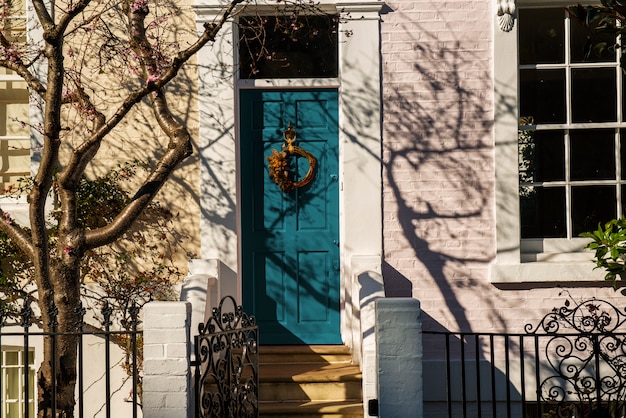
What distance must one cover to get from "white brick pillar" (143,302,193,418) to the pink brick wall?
2729mm

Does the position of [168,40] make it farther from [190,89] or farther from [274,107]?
[274,107]

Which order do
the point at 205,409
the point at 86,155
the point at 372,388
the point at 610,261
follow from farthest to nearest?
the point at 610,261
the point at 86,155
the point at 372,388
the point at 205,409

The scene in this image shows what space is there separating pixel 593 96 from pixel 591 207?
1015mm

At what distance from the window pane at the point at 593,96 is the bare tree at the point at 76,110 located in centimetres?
334

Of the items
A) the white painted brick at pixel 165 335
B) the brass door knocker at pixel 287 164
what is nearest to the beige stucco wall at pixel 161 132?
the brass door knocker at pixel 287 164

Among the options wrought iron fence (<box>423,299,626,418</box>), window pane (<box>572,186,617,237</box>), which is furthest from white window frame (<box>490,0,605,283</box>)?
wrought iron fence (<box>423,299,626,418</box>)

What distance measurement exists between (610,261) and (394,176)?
2048 millimetres

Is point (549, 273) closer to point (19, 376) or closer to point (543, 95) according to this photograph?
point (543, 95)

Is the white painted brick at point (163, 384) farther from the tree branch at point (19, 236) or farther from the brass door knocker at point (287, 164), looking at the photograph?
the brass door knocker at point (287, 164)

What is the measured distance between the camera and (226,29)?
8422 mm

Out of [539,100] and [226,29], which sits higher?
[226,29]

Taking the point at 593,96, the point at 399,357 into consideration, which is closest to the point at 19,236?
the point at 399,357

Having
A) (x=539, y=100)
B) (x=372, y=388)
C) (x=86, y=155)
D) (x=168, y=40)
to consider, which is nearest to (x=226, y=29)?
(x=168, y=40)

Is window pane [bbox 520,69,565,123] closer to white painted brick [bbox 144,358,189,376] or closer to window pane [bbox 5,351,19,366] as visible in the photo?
white painted brick [bbox 144,358,189,376]
